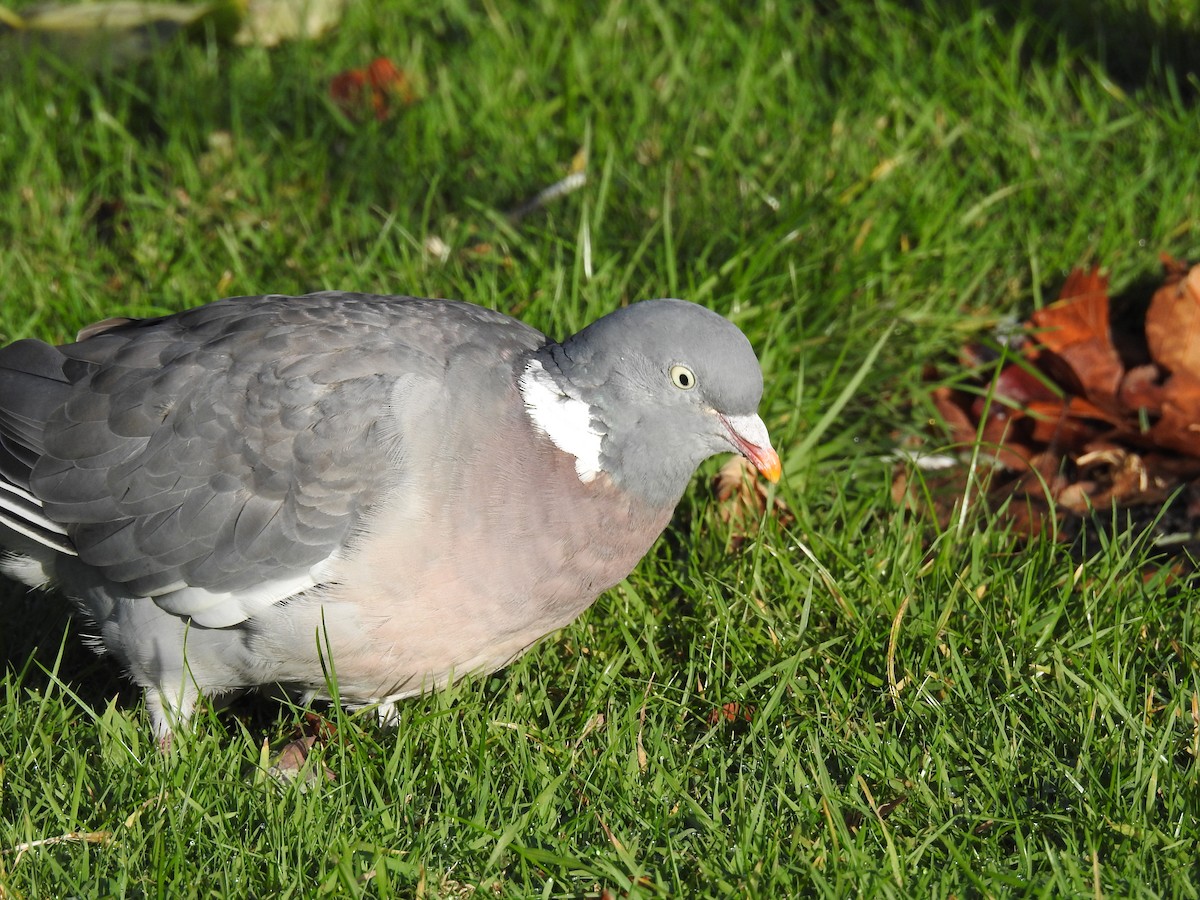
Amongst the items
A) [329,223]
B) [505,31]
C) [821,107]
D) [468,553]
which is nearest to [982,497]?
[468,553]

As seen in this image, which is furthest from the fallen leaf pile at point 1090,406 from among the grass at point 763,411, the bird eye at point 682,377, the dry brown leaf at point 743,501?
the bird eye at point 682,377

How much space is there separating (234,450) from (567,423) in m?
0.80

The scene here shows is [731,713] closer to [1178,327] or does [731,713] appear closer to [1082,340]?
[1082,340]

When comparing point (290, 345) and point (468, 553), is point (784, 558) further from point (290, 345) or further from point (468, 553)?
point (290, 345)

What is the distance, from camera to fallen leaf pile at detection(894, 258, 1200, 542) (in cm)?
416

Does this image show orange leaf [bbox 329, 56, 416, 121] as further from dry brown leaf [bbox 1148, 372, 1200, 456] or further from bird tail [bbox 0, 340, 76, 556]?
dry brown leaf [bbox 1148, 372, 1200, 456]

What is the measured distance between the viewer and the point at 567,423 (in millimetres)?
3234

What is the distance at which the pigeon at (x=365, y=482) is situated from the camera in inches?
123

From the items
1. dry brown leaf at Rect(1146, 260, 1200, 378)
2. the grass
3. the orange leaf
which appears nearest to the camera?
the grass

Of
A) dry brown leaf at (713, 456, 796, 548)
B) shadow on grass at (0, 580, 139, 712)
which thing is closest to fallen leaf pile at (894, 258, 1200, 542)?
dry brown leaf at (713, 456, 796, 548)

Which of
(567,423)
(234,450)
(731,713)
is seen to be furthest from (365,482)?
(731,713)

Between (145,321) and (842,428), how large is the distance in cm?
221

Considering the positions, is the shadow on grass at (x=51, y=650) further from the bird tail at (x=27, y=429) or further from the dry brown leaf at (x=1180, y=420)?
the dry brown leaf at (x=1180, y=420)

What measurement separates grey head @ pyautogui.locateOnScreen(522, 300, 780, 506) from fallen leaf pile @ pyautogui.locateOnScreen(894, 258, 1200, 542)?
1.10m
